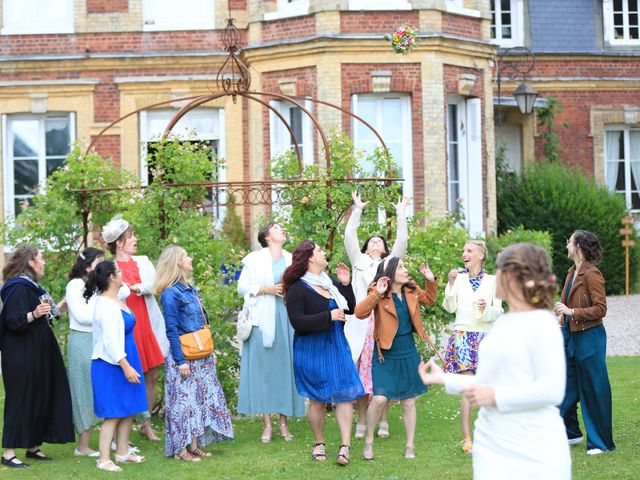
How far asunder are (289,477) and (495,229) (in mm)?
12504

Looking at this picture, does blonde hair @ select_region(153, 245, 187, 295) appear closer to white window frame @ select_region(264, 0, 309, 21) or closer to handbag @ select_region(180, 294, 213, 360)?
handbag @ select_region(180, 294, 213, 360)

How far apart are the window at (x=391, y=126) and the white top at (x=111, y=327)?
34.5 ft

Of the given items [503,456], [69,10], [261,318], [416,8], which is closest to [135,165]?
[69,10]

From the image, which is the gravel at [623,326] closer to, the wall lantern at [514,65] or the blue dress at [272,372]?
the wall lantern at [514,65]

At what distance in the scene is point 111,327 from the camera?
8695 mm

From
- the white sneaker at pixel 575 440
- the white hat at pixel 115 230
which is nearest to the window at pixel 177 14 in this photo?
the white hat at pixel 115 230

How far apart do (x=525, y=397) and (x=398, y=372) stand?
4.04m

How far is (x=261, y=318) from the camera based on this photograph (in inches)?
394

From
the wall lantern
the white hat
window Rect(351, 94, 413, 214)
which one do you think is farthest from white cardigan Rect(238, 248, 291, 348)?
the wall lantern

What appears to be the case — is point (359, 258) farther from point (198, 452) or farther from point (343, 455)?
point (198, 452)

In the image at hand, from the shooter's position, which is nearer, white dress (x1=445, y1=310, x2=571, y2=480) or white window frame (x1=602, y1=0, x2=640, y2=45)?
white dress (x1=445, y1=310, x2=571, y2=480)

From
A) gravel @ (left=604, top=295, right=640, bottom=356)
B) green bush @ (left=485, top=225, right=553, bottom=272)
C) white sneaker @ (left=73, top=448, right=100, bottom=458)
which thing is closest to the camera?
white sneaker @ (left=73, top=448, right=100, bottom=458)

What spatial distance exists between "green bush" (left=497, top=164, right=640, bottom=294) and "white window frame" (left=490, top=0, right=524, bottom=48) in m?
3.28

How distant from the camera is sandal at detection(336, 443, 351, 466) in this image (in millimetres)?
8693
